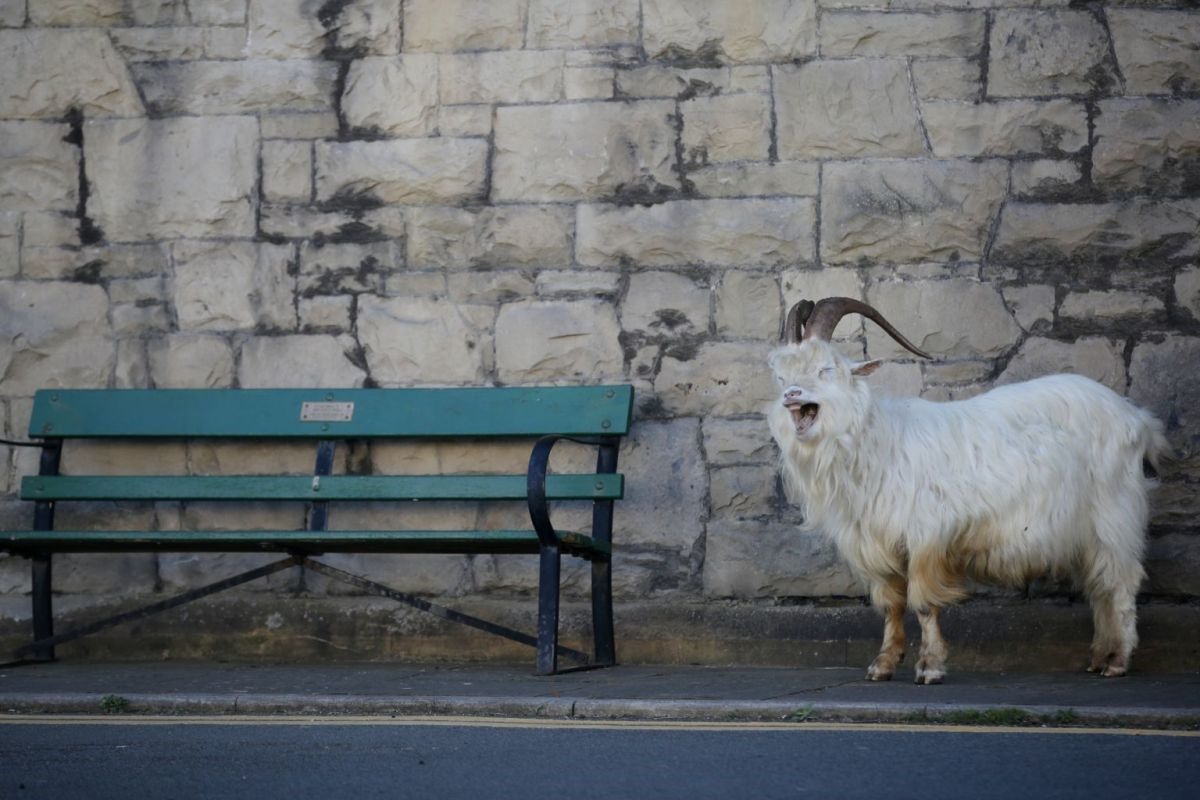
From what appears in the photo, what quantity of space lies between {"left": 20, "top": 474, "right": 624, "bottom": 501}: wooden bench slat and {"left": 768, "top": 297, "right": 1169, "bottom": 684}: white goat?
1098 millimetres

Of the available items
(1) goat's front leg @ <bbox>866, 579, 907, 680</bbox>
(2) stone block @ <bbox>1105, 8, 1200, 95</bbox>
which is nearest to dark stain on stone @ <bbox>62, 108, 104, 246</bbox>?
(1) goat's front leg @ <bbox>866, 579, 907, 680</bbox>

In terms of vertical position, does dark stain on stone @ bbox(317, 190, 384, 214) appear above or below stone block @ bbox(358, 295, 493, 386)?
above

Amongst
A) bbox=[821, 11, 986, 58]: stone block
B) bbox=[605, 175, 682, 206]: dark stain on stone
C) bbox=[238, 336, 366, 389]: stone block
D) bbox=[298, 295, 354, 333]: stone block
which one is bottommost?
bbox=[238, 336, 366, 389]: stone block

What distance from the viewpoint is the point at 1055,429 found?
7367 millimetres

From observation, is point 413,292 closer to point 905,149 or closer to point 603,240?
point 603,240

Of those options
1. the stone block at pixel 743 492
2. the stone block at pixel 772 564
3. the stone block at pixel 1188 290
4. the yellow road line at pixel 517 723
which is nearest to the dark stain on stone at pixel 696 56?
the stone block at pixel 743 492

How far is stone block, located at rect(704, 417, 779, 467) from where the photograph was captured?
824cm

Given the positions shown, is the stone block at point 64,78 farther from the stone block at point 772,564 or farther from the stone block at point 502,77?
the stone block at point 772,564

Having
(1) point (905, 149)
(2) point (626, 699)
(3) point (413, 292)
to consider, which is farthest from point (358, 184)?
(2) point (626, 699)

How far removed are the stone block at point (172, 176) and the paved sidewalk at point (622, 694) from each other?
2271 millimetres

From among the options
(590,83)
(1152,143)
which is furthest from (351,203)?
(1152,143)

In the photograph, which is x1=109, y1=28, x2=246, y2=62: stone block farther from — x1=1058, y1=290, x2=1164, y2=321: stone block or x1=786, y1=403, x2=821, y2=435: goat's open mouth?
x1=1058, y1=290, x2=1164, y2=321: stone block

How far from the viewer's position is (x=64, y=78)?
8789mm

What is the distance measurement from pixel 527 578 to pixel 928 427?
7.06 feet
